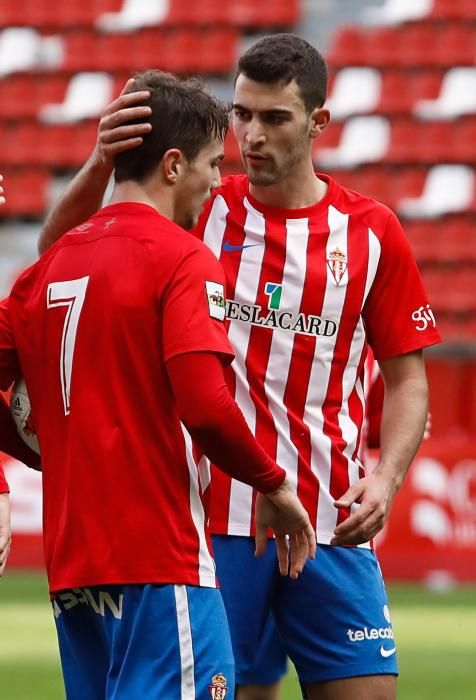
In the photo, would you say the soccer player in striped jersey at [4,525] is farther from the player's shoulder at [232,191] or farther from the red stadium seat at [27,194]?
the red stadium seat at [27,194]

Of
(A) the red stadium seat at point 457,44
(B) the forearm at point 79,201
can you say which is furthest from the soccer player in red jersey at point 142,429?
(A) the red stadium seat at point 457,44

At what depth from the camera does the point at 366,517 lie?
12.7 ft

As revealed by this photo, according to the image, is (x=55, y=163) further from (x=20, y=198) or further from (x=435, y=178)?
(x=435, y=178)

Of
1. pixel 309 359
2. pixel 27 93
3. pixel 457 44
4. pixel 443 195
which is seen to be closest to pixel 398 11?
pixel 457 44

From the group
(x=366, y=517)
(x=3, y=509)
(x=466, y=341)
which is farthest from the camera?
(x=466, y=341)

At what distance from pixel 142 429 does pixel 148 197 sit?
0.54 m

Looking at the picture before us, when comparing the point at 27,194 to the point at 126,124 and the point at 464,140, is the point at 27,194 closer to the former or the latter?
the point at 464,140

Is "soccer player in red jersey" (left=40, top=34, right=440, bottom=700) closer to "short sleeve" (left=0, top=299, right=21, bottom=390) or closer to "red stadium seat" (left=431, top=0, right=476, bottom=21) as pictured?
"short sleeve" (left=0, top=299, right=21, bottom=390)

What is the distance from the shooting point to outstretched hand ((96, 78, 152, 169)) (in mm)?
3391

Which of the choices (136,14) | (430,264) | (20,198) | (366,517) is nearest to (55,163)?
(20,198)

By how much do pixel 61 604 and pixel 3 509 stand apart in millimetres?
308

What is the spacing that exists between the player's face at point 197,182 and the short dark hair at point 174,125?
0.8 inches

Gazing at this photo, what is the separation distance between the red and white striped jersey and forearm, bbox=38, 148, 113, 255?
0.40 metres

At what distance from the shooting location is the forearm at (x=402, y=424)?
402 cm
